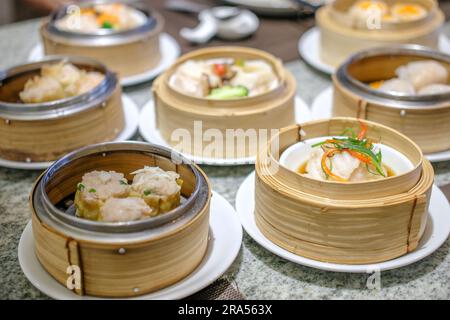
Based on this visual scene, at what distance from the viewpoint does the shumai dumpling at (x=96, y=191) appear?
6.08 ft

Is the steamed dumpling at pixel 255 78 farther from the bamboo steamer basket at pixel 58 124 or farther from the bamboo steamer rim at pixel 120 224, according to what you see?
the bamboo steamer rim at pixel 120 224

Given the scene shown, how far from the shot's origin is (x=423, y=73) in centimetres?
271

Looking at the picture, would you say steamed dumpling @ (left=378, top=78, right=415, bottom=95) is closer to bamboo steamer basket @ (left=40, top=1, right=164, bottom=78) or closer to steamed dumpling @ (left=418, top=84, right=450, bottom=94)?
steamed dumpling @ (left=418, top=84, right=450, bottom=94)

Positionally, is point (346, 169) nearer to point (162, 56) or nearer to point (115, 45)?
point (115, 45)

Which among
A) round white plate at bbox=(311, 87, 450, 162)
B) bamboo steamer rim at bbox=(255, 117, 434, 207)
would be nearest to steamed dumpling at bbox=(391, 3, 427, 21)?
round white plate at bbox=(311, 87, 450, 162)

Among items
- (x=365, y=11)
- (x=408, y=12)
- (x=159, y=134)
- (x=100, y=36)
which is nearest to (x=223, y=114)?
(x=159, y=134)

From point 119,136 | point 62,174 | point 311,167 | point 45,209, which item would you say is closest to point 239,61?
point 119,136

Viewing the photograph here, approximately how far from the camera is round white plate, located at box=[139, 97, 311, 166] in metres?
2.48

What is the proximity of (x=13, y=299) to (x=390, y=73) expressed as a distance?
78.1 inches

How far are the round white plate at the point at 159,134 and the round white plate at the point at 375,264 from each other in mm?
181

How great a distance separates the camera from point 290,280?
6.31 feet

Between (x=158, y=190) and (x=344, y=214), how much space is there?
576 millimetres

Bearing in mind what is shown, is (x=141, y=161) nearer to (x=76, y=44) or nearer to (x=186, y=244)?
(x=186, y=244)

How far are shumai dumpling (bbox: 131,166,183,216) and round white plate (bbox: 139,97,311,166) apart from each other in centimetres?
53
